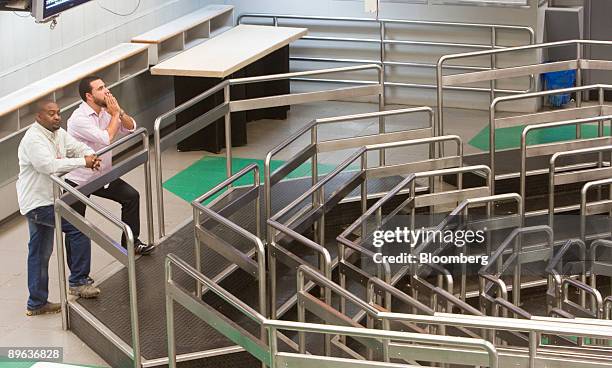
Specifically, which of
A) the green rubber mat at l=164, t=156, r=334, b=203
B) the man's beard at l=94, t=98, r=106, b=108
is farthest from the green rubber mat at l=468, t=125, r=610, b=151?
the man's beard at l=94, t=98, r=106, b=108

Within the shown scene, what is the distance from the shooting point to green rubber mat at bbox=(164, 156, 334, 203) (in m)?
10.7

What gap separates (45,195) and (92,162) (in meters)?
0.40

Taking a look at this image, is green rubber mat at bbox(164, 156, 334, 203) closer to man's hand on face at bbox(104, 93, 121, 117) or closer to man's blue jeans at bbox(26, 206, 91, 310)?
man's hand on face at bbox(104, 93, 121, 117)

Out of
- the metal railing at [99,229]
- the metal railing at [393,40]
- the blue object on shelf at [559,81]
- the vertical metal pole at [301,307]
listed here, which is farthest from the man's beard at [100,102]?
the blue object on shelf at [559,81]

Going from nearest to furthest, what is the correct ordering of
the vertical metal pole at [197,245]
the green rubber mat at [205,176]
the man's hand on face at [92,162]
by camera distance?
1. the vertical metal pole at [197,245]
2. the man's hand on face at [92,162]
3. the green rubber mat at [205,176]

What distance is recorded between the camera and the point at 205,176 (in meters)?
11.1

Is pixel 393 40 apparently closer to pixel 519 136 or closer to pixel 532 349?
pixel 519 136

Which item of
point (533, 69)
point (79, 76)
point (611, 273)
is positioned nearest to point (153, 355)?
point (611, 273)

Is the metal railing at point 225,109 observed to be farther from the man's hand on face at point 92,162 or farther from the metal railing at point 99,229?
the man's hand on face at point 92,162

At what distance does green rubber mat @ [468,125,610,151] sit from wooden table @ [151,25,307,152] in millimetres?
2156

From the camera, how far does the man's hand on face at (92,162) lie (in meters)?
7.83

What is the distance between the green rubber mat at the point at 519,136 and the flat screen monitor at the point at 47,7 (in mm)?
4390

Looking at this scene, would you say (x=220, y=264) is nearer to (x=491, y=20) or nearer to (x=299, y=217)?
(x=299, y=217)

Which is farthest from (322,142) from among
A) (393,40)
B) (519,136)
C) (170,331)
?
(393,40)
